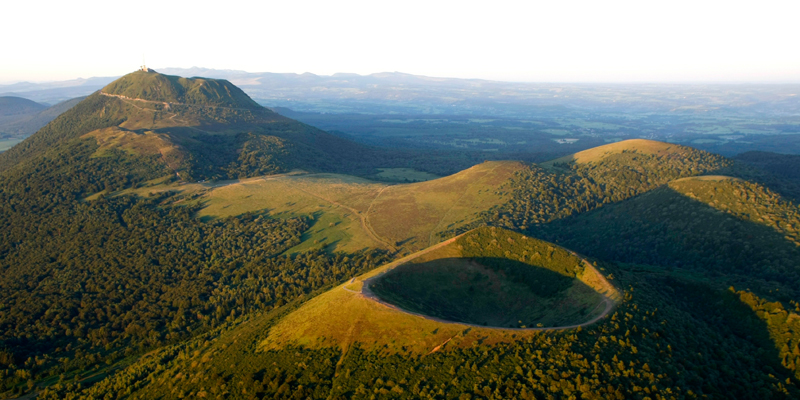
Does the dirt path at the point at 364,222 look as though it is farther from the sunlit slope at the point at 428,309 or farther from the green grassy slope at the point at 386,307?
the sunlit slope at the point at 428,309

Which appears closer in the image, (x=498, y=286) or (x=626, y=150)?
(x=498, y=286)

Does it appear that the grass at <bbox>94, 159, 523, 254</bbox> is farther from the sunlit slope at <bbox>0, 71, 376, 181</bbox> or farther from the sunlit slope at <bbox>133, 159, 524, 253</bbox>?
the sunlit slope at <bbox>0, 71, 376, 181</bbox>

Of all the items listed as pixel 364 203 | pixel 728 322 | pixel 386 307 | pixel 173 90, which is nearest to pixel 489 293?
pixel 386 307

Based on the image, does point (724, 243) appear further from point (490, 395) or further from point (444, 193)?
point (490, 395)

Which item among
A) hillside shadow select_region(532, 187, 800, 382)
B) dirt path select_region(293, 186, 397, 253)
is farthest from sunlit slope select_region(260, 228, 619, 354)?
dirt path select_region(293, 186, 397, 253)

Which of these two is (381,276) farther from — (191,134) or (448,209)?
(191,134)

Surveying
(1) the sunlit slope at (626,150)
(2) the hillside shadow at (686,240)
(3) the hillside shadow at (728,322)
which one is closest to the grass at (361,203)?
(2) the hillside shadow at (686,240)

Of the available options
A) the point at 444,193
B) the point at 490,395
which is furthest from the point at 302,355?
the point at 444,193
